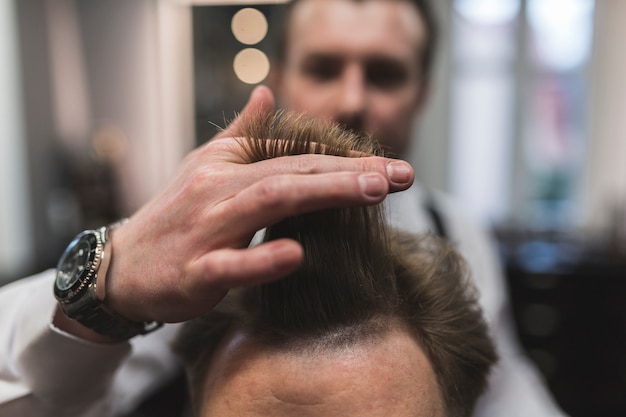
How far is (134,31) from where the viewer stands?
3.58 meters

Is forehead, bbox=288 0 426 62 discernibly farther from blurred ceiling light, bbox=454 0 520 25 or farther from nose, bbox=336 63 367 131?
blurred ceiling light, bbox=454 0 520 25

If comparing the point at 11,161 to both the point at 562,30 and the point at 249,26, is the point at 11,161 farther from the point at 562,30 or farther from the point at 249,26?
the point at 562,30

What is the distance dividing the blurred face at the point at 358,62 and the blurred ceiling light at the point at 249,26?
4.42 ft

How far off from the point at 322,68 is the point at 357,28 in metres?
0.13

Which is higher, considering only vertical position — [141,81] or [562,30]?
[562,30]

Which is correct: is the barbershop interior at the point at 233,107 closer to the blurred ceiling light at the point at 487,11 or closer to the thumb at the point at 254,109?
the blurred ceiling light at the point at 487,11

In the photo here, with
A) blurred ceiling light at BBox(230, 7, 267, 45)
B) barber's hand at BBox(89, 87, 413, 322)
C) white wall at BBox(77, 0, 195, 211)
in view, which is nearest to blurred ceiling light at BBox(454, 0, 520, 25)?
blurred ceiling light at BBox(230, 7, 267, 45)

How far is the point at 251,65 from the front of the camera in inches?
106

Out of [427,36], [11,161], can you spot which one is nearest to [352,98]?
[427,36]

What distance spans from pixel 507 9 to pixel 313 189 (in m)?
3.96

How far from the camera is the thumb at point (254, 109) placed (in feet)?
1.70

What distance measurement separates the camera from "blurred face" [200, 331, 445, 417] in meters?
0.48

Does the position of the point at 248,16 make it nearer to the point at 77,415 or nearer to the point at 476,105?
the point at 476,105

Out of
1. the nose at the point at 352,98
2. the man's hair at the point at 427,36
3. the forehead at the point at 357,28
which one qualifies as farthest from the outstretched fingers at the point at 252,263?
the man's hair at the point at 427,36
